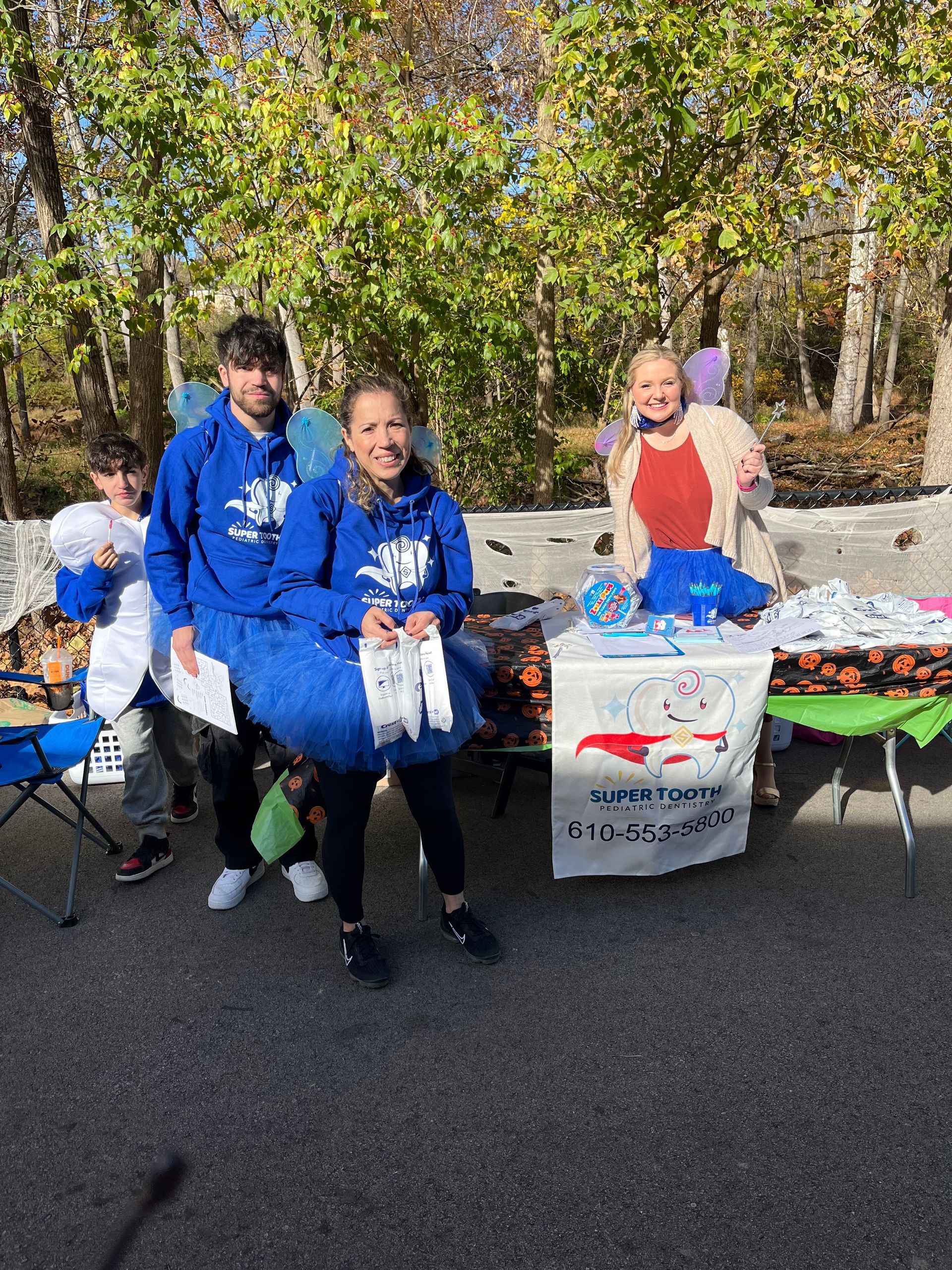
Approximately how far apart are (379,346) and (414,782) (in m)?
4.88

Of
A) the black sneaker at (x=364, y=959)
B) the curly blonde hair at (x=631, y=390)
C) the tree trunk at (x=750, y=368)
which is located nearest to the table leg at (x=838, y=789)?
the curly blonde hair at (x=631, y=390)

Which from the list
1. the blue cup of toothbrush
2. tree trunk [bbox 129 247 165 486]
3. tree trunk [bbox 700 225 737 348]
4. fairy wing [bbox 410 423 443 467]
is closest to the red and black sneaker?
fairy wing [bbox 410 423 443 467]

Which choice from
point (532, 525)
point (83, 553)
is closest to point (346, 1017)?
point (83, 553)

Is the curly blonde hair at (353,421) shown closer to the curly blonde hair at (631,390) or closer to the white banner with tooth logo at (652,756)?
the white banner with tooth logo at (652,756)

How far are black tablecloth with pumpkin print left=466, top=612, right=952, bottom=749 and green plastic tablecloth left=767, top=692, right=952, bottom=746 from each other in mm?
31

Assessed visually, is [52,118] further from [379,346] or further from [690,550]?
[690,550]

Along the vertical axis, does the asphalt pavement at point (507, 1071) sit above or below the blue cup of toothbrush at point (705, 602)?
below

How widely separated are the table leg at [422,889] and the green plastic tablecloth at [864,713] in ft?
4.38

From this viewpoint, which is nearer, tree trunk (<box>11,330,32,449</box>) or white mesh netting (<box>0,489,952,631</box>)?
white mesh netting (<box>0,489,952,631</box>)

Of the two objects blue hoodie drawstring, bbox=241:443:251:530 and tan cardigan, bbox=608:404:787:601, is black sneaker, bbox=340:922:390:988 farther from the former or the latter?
tan cardigan, bbox=608:404:787:601

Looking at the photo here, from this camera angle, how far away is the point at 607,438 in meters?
3.95

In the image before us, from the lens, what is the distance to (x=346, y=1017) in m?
2.67

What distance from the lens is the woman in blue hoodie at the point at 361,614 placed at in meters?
2.59

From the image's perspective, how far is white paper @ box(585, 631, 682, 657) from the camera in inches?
122
